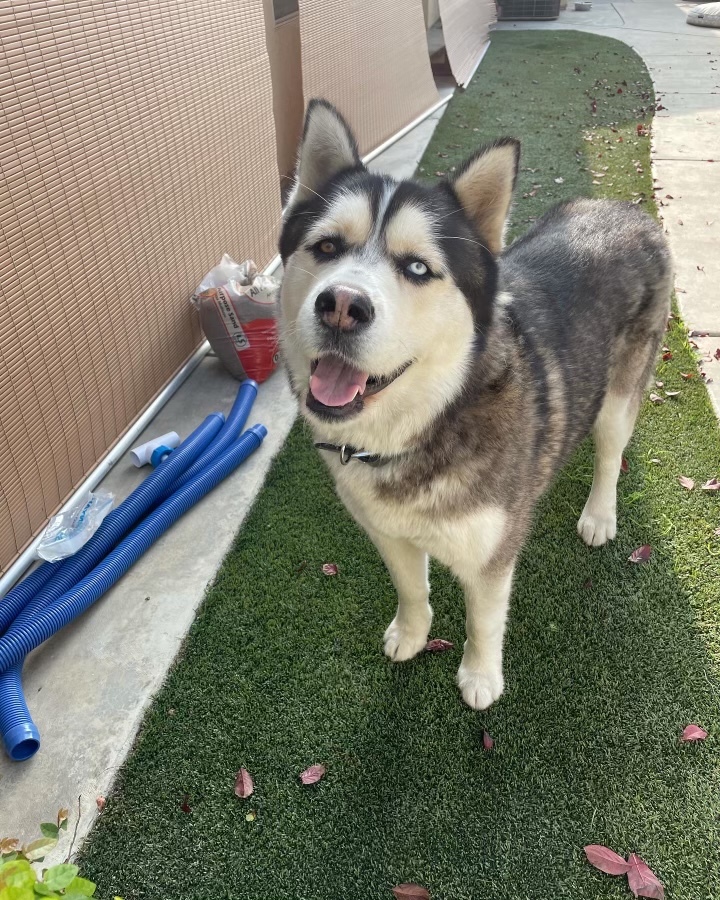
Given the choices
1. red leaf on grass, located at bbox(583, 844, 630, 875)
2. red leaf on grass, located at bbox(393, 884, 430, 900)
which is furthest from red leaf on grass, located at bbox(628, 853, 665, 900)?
red leaf on grass, located at bbox(393, 884, 430, 900)

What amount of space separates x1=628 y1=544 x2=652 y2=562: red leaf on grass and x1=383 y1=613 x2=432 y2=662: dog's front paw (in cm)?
109

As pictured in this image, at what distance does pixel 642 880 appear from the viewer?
200cm

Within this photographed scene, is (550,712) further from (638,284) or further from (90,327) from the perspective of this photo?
(90,327)

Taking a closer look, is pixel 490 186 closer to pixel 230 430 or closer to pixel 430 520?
pixel 430 520

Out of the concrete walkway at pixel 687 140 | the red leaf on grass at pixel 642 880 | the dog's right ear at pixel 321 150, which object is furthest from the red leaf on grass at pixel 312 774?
the concrete walkway at pixel 687 140

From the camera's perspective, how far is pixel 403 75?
28.3ft

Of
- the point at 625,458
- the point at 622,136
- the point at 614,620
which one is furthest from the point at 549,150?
the point at 614,620

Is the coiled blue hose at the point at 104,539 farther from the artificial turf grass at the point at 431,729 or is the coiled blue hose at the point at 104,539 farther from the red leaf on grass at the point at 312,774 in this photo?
the red leaf on grass at the point at 312,774

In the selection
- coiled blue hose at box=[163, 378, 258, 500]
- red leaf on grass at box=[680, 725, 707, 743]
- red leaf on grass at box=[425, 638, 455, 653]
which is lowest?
red leaf on grass at box=[425, 638, 455, 653]

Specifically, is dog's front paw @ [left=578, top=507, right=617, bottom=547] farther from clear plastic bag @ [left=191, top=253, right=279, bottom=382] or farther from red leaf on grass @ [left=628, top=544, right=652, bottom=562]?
clear plastic bag @ [left=191, top=253, right=279, bottom=382]

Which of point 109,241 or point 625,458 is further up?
point 109,241

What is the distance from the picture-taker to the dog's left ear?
195cm

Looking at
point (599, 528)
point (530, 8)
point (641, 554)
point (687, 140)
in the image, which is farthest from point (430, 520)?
point (530, 8)

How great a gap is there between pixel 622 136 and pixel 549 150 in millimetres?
1149
